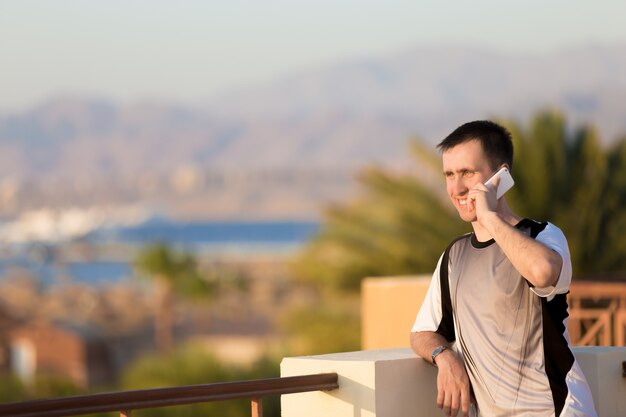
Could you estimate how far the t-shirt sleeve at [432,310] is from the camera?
12.1ft

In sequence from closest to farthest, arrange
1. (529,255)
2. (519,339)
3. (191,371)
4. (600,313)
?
(529,255)
(519,339)
(600,313)
(191,371)

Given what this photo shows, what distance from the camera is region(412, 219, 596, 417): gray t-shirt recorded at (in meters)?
3.40

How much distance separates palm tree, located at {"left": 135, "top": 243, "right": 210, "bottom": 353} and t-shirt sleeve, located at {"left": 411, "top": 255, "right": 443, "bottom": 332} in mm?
41034

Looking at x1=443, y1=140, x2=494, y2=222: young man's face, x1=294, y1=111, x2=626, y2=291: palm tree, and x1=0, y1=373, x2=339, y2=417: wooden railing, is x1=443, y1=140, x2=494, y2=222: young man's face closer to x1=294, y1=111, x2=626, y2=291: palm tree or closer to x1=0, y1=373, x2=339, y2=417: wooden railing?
x1=0, y1=373, x2=339, y2=417: wooden railing

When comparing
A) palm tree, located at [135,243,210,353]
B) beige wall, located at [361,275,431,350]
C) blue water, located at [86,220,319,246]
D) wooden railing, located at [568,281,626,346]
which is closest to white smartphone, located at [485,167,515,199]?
wooden railing, located at [568,281,626,346]

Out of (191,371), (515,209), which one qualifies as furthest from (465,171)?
(191,371)

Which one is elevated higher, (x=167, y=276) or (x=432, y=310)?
(x=432, y=310)

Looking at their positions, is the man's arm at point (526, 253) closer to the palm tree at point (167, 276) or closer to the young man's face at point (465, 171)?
the young man's face at point (465, 171)

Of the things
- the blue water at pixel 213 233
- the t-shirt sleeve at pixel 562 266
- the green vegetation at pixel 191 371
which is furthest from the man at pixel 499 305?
the blue water at pixel 213 233

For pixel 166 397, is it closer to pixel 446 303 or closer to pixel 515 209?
pixel 446 303

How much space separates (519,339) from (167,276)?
4658 cm

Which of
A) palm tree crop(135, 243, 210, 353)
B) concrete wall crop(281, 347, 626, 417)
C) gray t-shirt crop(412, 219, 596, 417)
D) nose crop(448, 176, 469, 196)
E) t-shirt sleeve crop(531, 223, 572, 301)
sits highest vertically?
nose crop(448, 176, 469, 196)

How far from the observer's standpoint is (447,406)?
3.58 meters

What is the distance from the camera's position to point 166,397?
342 cm
